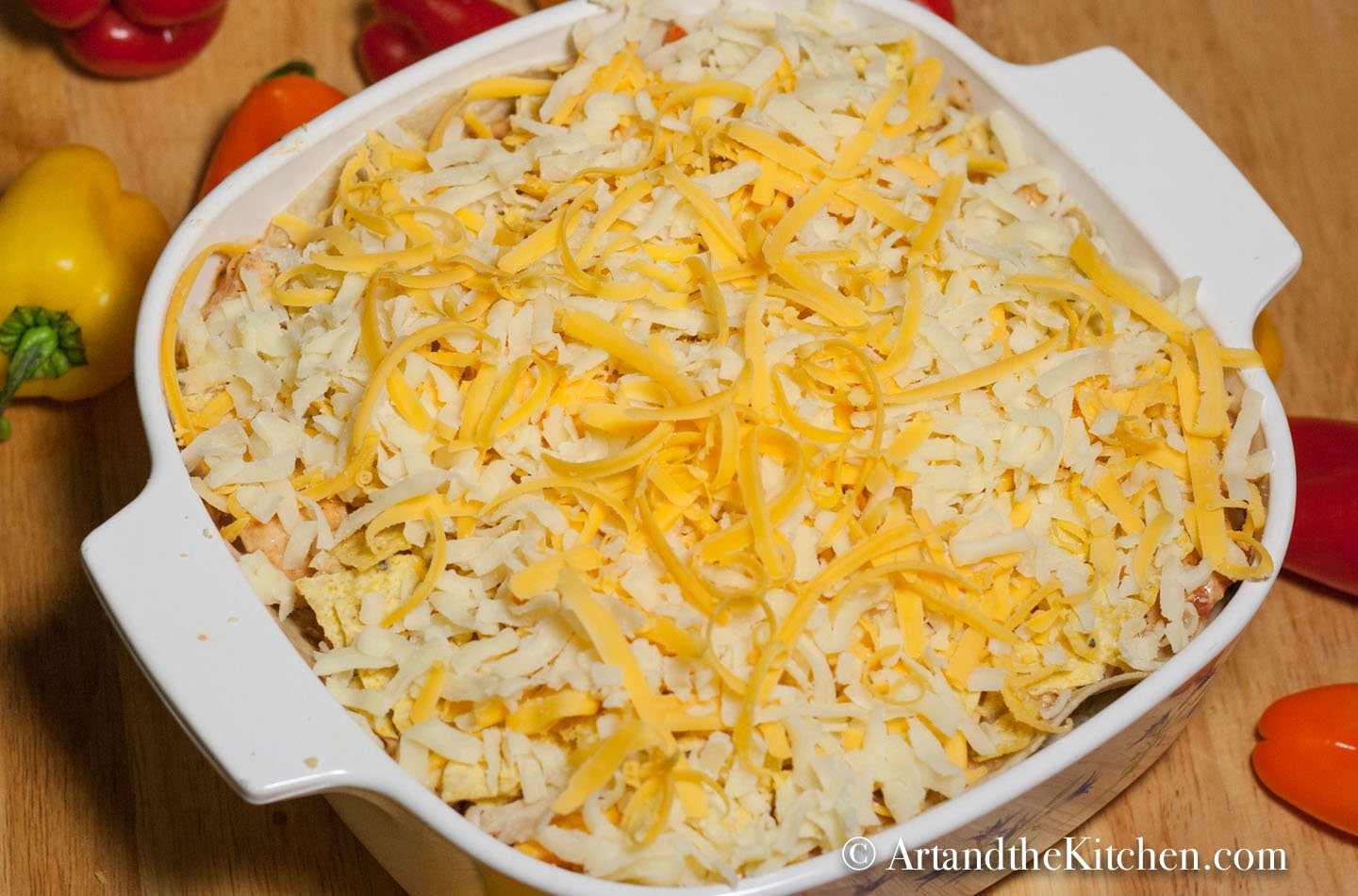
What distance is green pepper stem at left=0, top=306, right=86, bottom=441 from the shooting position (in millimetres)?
1722

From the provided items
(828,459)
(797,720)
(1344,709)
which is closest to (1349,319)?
(1344,709)

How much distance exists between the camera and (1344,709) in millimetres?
1564

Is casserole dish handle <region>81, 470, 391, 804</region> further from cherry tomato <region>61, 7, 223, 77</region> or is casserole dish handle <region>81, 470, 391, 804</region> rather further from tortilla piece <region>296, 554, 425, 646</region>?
cherry tomato <region>61, 7, 223, 77</region>

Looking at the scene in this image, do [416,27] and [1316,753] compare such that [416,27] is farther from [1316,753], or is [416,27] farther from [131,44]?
[1316,753]

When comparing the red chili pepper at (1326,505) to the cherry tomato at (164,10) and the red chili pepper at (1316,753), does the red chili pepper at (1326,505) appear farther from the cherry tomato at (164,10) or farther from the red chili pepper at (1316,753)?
the cherry tomato at (164,10)

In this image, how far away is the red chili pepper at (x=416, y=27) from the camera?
6.45 feet

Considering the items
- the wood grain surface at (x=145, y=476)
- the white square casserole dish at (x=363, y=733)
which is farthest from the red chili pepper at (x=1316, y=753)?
the white square casserole dish at (x=363, y=733)

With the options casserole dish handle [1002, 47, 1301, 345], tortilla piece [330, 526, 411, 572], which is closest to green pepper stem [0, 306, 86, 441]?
tortilla piece [330, 526, 411, 572]

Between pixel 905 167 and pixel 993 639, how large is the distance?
51 cm

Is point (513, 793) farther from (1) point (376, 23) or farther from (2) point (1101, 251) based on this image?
(1) point (376, 23)

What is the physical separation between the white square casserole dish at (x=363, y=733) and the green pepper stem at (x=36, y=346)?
0.48m

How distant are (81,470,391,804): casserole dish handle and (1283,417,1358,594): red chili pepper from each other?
114cm

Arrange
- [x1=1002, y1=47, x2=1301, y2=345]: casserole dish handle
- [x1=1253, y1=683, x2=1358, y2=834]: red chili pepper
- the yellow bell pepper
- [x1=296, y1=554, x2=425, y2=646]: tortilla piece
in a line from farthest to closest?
the yellow bell pepper → [x1=1253, y1=683, x2=1358, y2=834]: red chili pepper → [x1=1002, y1=47, x2=1301, y2=345]: casserole dish handle → [x1=296, y1=554, x2=425, y2=646]: tortilla piece

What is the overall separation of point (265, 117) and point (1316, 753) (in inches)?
59.7
